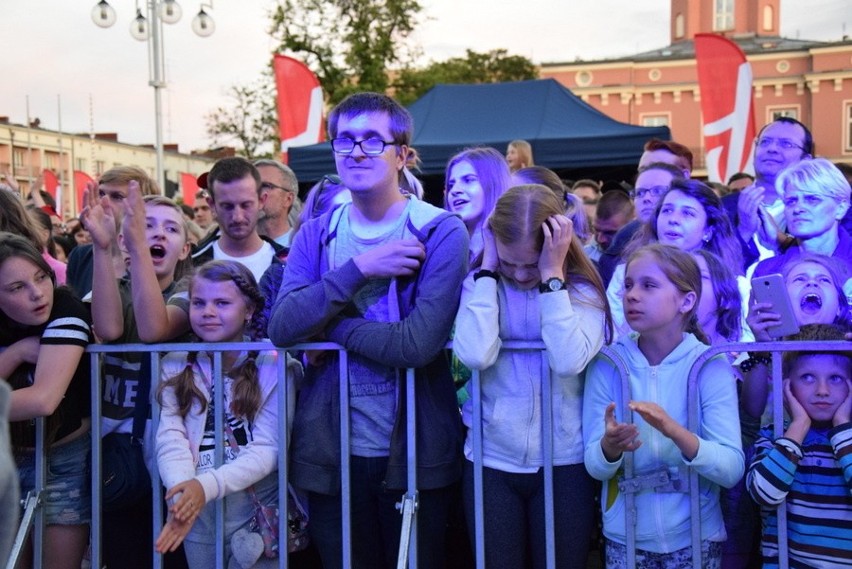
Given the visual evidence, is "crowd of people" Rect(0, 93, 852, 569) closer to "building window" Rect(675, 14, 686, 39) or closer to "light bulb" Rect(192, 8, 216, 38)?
"light bulb" Rect(192, 8, 216, 38)

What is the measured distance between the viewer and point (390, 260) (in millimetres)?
2648

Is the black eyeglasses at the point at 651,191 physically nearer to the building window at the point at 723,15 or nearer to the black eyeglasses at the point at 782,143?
the black eyeglasses at the point at 782,143

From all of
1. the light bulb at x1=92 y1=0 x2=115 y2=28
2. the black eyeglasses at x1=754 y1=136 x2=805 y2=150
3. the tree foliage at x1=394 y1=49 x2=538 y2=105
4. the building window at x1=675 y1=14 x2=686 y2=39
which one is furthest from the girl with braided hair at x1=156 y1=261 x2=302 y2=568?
the building window at x1=675 y1=14 x2=686 y2=39

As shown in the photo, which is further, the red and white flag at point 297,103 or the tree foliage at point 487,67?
the tree foliage at point 487,67

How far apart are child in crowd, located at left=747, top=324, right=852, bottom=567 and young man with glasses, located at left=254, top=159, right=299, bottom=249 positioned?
281cm

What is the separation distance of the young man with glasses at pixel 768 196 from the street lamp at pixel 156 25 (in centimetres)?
1389

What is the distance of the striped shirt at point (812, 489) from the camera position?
8.36ft

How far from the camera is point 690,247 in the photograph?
3.58m

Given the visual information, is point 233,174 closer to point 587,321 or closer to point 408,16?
point 587,321

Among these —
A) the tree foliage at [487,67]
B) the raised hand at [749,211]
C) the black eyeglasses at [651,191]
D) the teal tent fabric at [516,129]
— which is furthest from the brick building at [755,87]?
the raised hand at [749,211]

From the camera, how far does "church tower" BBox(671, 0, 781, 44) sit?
4759 centimetres

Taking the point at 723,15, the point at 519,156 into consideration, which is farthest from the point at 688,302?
the point at 723,15

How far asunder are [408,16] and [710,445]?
2725 cm

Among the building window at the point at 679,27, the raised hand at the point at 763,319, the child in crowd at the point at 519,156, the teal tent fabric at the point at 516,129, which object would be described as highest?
the building window at the point at 679,27
